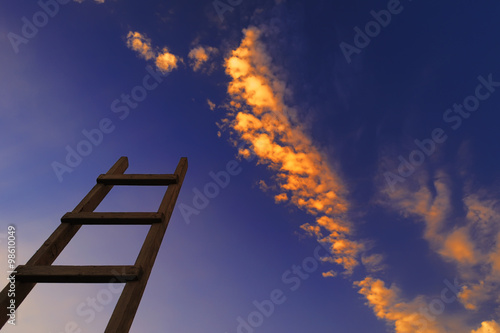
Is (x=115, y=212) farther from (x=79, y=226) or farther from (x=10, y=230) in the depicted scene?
(x=10, y=230)

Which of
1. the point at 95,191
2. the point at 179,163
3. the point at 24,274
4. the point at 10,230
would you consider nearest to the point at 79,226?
the point at 95,191

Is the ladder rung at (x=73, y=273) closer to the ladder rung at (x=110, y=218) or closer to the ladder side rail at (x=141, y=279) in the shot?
the ladder side rail at (x=141, y=279)

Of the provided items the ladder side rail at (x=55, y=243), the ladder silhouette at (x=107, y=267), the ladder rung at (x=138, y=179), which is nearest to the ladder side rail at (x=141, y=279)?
the ladder silhouette at (x=107, y=267)

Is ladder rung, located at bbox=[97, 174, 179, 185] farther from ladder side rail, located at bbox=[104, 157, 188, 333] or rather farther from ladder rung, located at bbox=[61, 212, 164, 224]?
ladder rung, located at bbox=[61, 212, 164, 224]

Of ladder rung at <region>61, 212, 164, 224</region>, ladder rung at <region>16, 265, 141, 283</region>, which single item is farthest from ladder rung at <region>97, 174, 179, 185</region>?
ladder rung at <region>16, 265, 141, 283</region>

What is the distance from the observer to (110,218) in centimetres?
297

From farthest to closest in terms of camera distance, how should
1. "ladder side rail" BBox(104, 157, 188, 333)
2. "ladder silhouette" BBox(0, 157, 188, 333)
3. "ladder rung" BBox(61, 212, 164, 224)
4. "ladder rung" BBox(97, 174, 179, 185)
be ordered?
"ladder rung" BBox(97, 174, 179, 185)
"ladder rung" BBox(61, 212, 164, 224)
"ladder silhouette" BBox(0, 157, 188, 333)
"ladder side rail" BBox(104, 157, 188, 333)

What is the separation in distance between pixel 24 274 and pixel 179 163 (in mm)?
1805

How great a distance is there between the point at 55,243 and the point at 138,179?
991 millimetres

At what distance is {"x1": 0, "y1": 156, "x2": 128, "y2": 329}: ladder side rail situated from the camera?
2.39 m

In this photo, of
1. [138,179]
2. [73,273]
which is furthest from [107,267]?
[138,179]

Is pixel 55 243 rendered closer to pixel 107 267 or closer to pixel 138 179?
pixel 107 267

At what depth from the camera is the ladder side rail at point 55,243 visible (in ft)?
7.84

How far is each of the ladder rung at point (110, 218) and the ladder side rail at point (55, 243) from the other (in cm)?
8
